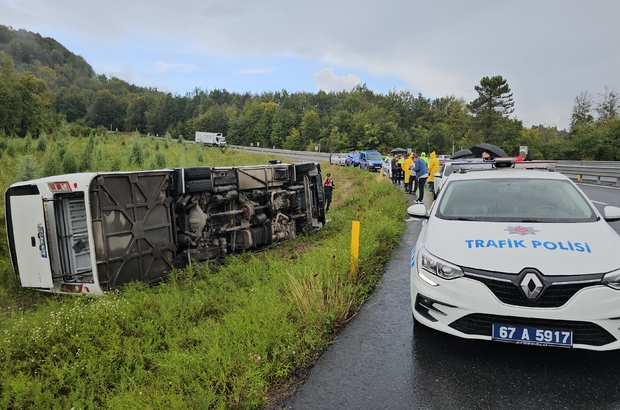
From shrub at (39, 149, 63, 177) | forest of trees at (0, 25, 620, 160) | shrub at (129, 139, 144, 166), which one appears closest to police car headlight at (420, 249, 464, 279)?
shrub at (39, 149, 63, 177)

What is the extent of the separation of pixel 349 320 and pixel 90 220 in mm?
3815

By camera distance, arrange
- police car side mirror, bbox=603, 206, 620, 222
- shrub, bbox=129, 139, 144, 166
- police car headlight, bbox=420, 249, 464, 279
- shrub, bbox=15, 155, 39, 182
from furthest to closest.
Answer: shrub, bbox=129, 139, 144, 166
shrub, bbox=15, 155, 39, 182
police car side mirror, bbox=603, 206, 620, 222
police car headlight, bbox=420, 249, 464, 279

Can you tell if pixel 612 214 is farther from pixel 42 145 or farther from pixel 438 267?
pixel 42 145

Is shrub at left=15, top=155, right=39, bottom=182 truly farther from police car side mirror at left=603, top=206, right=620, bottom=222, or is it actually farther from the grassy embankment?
police car side mirror at left=603, top=206, right=620, bottom=222

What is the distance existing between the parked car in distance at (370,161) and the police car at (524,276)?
3073cm

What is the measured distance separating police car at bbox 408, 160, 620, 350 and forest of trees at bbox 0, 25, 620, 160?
28422mm

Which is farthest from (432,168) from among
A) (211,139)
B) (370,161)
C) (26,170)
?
(211,139)

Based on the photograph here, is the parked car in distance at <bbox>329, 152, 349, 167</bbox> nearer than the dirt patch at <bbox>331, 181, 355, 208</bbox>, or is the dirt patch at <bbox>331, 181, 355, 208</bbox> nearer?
the dirt patch at <bbox>331, 181, 355, 208</bbox>

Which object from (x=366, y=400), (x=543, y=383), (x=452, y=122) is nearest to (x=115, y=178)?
(x=366, y=400)

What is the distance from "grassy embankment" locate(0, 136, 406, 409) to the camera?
3287 millimetres

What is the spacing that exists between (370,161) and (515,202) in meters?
31.0

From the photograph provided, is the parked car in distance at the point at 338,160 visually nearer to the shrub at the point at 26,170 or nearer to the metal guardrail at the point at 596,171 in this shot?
the metal guardrail at the point at 596,171

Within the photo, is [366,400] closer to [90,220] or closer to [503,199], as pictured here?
[503,199]

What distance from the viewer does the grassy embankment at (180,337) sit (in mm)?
3287
